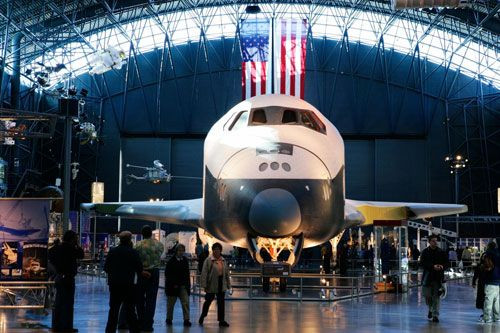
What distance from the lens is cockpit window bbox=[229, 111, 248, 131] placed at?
11914 millimetres

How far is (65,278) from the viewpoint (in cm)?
827

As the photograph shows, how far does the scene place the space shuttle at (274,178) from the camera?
407 inches

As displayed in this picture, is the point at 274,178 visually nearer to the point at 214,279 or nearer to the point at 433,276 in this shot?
the point at 214,279

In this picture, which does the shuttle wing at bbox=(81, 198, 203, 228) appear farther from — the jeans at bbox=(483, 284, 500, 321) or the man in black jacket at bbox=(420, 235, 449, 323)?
the jeans at bbox=(483, 284, 500, 321)

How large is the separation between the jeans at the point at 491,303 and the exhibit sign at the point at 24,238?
6508 millimetres

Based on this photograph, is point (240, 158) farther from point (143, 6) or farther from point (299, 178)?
point (143, 6)

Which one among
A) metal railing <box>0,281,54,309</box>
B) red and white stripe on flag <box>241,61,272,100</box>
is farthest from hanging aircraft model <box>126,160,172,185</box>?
metal railing <box>0,281,54,309</box>

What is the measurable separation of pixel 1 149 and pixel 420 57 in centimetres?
2248

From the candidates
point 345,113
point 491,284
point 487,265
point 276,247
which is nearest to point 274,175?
point 276,247

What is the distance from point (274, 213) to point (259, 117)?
2423 millimetres

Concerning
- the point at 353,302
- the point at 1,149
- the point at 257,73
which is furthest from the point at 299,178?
the point at 1,149

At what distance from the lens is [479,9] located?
34.0 m

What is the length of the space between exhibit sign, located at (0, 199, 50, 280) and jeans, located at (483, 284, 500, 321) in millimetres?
6508

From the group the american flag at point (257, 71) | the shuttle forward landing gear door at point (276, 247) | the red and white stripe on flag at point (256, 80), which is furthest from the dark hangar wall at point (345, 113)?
the shuttle forward landing gear door at point (276, 247)
